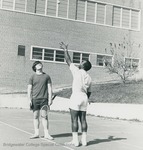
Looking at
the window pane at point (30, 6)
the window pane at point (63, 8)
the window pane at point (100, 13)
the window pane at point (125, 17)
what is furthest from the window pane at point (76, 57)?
the window pane at point (125, 17)

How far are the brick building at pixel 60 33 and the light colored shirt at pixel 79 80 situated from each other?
78.8 feet

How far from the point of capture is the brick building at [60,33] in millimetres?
32281

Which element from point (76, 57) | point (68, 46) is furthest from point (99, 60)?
point (68, 46)

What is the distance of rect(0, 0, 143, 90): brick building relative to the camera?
3228cm

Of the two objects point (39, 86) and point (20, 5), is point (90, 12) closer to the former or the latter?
point (20, 5)

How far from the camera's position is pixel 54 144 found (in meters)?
8.39

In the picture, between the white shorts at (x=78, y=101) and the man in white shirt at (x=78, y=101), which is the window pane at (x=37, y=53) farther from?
the white shorts at (x=78, y=101)

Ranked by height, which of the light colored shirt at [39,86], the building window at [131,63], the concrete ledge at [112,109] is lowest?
the concrete ledge at [112,109]

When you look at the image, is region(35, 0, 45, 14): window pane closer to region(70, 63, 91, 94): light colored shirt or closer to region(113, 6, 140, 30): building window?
region(113, 6, 140, 30): building window

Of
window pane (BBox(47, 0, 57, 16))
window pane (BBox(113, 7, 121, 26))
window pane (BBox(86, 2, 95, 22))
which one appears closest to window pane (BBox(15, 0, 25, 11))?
window pane (BBox(47, 0, 57, 16))

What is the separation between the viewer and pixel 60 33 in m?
34.4

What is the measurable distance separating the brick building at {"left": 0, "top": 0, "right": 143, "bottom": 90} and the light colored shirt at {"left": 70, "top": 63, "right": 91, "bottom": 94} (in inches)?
945

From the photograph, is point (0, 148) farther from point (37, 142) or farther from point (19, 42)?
point (19, 42)

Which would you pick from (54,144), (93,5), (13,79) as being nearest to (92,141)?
(54,144)
